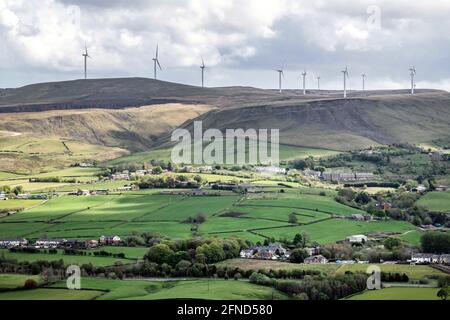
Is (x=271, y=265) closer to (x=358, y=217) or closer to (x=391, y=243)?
(x=391, y=243)

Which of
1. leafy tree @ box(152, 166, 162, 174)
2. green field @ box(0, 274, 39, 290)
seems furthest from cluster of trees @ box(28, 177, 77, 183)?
green field @ box(0, 274, 39, 290)

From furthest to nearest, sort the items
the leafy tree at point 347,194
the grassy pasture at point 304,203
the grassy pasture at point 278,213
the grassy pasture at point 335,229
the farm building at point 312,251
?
the leafy tree at point 347,194, the grassy pasture at point 304,203, the grassy pasture at point 278,213, the grassy pasture at point 335,229, the farm building at point 312,251

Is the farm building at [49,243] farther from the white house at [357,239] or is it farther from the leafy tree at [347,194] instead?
the leafy tree at [347,194]

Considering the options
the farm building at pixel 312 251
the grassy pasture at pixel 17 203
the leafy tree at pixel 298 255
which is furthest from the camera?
the grassy pasture at pixel 17 203

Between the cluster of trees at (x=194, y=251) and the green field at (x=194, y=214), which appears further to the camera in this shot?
the green field at (x=194, y=214)

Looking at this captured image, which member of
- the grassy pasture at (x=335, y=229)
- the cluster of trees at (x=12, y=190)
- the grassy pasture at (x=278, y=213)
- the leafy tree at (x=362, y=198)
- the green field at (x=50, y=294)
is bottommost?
the green field at (x=50, y=294)

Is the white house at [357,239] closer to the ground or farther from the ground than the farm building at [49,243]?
farther from the ground

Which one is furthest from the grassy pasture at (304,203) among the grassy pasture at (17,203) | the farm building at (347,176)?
the farm building at (347,176)
